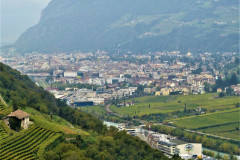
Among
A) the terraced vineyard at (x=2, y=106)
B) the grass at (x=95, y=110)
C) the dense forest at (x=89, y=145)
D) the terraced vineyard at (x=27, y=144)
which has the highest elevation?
the terraced vineyard at (x=2, y=106)

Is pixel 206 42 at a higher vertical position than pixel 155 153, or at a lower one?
higher

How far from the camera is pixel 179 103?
4438cm

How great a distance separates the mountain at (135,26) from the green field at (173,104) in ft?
187

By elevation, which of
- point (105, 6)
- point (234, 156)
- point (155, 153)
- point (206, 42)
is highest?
point (105, 6)

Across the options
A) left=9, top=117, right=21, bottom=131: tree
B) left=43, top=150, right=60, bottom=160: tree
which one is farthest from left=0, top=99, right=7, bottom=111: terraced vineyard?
left=43, top=150, right=60, bottom=160: tree

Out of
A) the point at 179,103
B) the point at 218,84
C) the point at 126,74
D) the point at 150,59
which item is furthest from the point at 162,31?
the point at 179,103

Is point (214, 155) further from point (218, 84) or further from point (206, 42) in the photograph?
point (206, 42)

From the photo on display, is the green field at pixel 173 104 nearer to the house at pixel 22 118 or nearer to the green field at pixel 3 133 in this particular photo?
the house at pixel 22 118

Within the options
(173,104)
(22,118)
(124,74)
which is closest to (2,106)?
(22,118)

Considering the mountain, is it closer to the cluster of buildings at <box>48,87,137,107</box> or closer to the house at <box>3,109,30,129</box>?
the cluster of buildings at <box>48,87,137,107</box>

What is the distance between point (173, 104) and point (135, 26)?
84.5 m

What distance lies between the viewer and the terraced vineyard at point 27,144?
11.8 m

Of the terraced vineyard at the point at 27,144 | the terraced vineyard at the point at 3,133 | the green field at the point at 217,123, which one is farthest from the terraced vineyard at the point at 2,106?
the green field at the point at 217,123

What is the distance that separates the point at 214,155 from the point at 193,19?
328 feet
